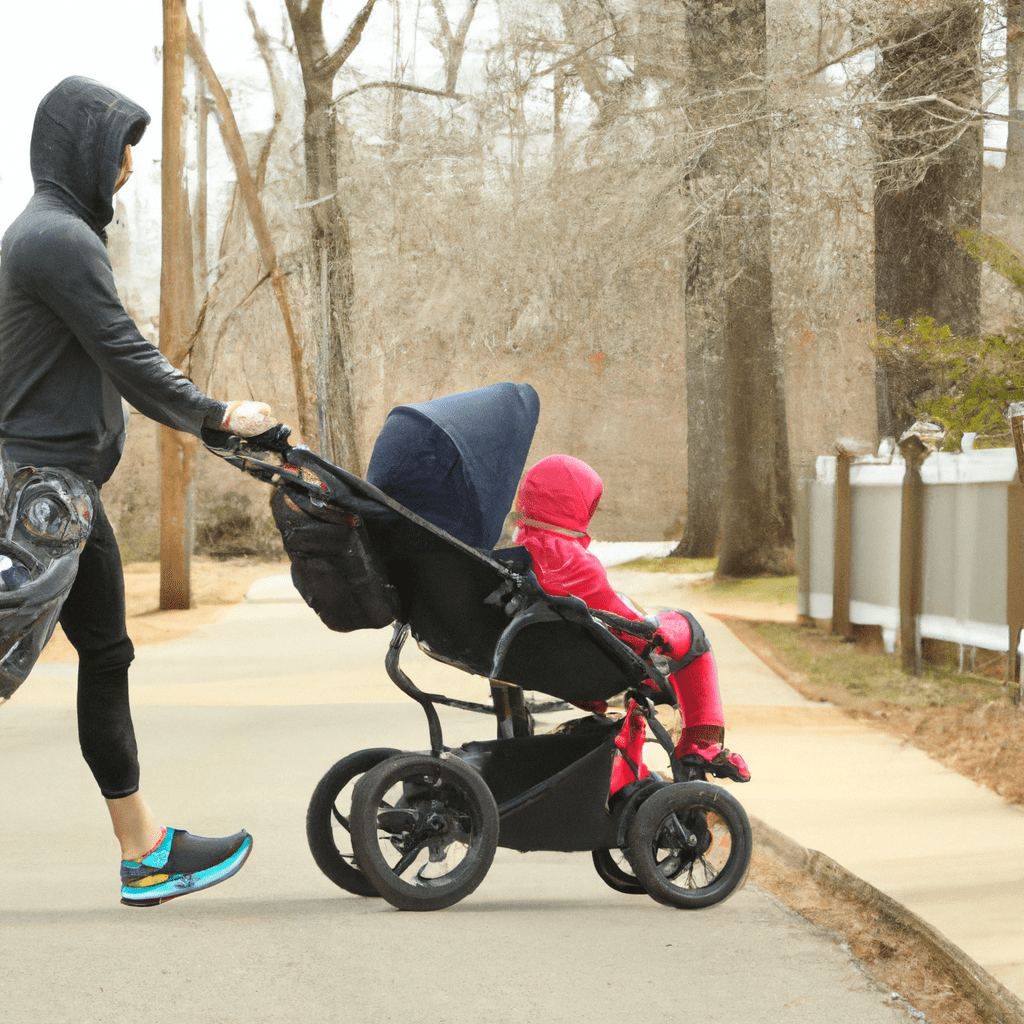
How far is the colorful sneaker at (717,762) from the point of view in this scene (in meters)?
3.31

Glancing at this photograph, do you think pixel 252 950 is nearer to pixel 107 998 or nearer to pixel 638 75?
pixel 107 998

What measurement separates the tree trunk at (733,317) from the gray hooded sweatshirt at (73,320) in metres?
7.52

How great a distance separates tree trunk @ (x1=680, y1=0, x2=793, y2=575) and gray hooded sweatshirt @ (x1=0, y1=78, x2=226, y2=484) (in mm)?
7518

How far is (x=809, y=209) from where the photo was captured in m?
9.69

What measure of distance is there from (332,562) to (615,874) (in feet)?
4.01

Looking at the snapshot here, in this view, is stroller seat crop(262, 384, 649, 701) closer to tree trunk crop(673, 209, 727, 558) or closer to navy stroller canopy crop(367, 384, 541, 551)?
navy stroller canopy crop(367, 384, 541, 551)

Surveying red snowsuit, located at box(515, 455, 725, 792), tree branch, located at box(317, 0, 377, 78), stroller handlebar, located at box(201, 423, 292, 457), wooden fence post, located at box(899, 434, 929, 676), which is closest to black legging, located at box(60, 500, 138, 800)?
stroller handlebar, located at box(201, 423, 292, 457)

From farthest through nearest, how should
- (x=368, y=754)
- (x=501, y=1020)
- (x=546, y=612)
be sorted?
1. (x=368, y=754)
2. (x=546, y=612)
3. (x=501, y=1020)

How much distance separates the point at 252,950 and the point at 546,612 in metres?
1.03

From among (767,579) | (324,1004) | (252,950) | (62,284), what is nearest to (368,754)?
(252,950)

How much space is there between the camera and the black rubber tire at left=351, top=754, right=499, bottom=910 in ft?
9.75

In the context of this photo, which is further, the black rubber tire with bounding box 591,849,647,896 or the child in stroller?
the black rubber tire with bounding box 591,849,647,896

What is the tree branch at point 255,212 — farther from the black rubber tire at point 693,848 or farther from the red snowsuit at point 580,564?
the black rubber tire at point 693,848

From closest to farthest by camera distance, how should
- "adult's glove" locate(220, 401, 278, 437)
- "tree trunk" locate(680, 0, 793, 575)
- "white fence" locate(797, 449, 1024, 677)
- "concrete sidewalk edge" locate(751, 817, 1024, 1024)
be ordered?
1. "concrete sidewalk edge" locate(751, 817, 1024, 1024)
2. "adult's glove" locate(220, 401, 278, 437)
3. "white fence" locate(797, 449, 1024, 677)
4. "tree trunk" locate(680, 0, 793, 575)
